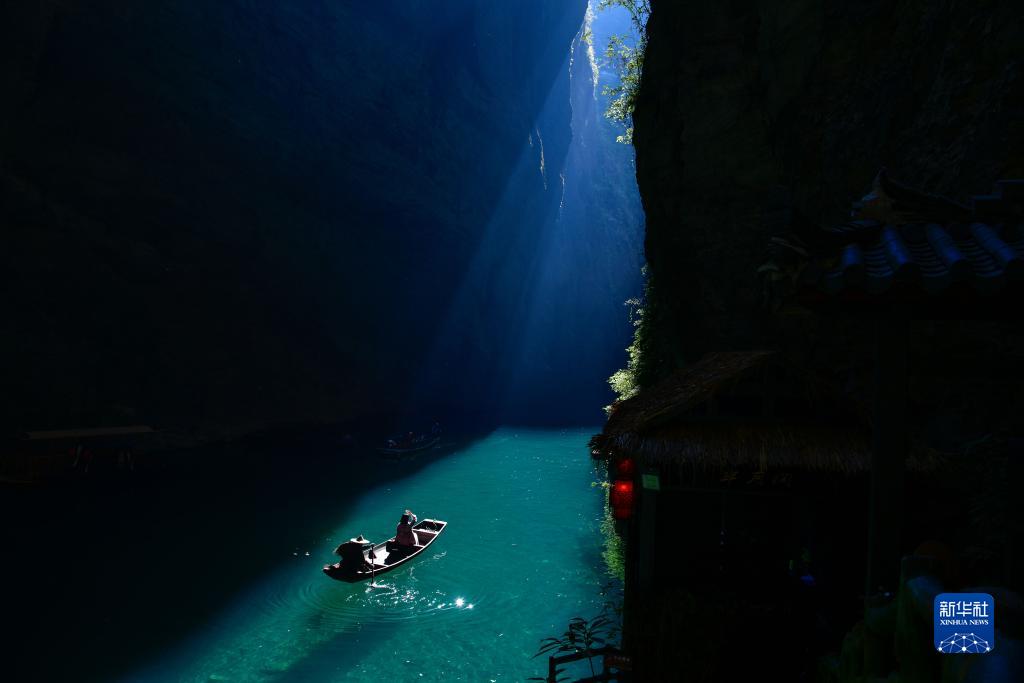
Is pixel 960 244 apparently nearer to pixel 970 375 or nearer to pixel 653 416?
pixel 653 416

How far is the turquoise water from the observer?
10508 mm

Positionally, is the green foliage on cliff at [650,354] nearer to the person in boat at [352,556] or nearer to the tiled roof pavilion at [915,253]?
the person in boat at [352,556]

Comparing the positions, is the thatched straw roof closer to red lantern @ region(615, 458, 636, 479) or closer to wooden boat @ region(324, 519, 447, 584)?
red lantern @ region(615, 458, 636, 479)

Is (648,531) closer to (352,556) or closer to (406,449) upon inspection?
(352,556)

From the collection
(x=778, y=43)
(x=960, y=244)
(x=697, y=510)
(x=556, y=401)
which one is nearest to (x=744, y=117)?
(x=778, y=43)

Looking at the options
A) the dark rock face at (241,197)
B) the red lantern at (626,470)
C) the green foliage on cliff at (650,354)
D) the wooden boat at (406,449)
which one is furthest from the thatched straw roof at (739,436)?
the dark rock face at (241,197)

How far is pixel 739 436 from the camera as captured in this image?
6.20m

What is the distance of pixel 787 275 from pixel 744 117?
40.8 feet

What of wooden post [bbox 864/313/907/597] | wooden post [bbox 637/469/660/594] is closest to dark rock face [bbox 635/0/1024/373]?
wooden post [bbox 864/313/907/597]

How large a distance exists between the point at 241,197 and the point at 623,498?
87.3 ft

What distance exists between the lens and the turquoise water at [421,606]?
34.5 ft

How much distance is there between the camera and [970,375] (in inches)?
269

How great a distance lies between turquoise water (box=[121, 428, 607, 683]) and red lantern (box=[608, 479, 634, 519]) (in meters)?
4.09

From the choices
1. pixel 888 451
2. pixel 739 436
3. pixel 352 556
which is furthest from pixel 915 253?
pixel 352 556
